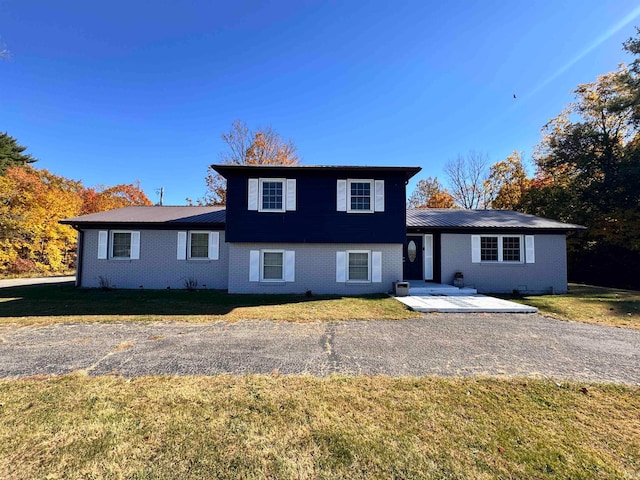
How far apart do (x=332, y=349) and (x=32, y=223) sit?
2439 centimetres

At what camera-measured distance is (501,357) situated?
4887mm

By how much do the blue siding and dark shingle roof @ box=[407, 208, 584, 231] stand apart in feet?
5.92

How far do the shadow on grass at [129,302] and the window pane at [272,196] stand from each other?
146 inches

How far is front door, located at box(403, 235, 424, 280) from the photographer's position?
44.3 feet

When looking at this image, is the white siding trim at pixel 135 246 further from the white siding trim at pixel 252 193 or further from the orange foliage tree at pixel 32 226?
the orange foliage tree at pixel 32 226

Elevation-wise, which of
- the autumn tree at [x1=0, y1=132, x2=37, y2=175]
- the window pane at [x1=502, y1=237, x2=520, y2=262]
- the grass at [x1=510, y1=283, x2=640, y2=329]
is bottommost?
the grass at [x1=510, y1=283, x2=640, y2=329]

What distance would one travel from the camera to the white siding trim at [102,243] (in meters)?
12.9

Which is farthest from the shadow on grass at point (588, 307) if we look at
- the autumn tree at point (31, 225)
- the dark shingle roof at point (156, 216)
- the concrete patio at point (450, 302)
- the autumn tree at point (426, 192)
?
the autumn tree at point (31, 225)

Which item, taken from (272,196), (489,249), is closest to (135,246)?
(272,196)

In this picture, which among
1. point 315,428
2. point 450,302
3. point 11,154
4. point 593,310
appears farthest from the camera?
point 11,154

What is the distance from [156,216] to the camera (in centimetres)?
1374

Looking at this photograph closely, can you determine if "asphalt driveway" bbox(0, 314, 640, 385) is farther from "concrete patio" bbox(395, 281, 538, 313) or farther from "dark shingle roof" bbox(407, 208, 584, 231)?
"dark shingle roof" bbox(407, 208, 584, 231)

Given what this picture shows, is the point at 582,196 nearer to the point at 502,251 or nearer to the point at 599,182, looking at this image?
the point at 599,182

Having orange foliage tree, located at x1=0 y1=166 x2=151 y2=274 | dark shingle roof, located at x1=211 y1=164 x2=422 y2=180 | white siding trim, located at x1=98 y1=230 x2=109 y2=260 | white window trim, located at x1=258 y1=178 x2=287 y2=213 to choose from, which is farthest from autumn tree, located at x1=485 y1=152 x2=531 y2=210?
orange foliage tree, located at x1=0 y1=166 x2=151 y2=274
